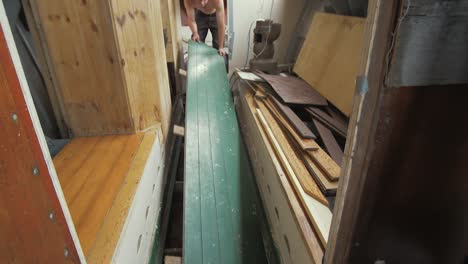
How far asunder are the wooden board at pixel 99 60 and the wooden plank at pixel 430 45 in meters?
1.22

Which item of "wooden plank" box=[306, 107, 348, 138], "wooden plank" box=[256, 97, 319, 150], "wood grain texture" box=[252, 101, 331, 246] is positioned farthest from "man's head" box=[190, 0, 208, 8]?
"wood grain texture" box=[252, 101, 331, 246]

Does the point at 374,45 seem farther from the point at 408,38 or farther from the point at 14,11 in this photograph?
the point at 14,11

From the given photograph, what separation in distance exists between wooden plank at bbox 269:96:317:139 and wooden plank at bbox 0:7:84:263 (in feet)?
4.07

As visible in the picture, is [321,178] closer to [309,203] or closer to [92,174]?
[309,203]

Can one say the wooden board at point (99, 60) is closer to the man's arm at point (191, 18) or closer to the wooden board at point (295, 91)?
the wooden board at point (295, 91)

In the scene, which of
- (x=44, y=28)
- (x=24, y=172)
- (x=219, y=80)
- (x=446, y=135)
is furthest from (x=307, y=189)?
(x=219, y=80)

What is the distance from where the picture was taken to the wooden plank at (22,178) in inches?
14.7

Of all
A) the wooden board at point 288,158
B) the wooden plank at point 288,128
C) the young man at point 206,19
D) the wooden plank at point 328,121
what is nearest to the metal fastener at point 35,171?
the wooden board at point 288,158

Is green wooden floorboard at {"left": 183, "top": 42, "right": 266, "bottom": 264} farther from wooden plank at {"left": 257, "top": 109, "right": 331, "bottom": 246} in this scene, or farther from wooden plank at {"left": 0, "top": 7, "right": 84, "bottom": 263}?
wooden plank at {"left": 0, "top": 7, "right": 84, "bottom": 263}

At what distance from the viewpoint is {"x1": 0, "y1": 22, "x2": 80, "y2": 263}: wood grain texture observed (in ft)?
1.23

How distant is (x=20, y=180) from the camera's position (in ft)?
1.34

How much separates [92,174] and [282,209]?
87cm

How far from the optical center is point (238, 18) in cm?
386

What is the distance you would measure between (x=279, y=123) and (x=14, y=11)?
1.55 m
